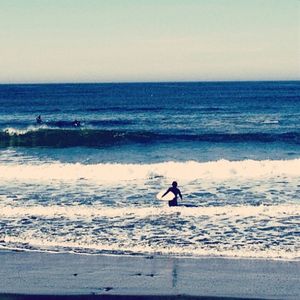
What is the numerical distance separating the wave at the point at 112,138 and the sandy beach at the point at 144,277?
23.4m

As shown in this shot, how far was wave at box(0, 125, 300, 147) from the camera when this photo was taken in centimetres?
3569

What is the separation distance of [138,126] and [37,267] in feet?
113

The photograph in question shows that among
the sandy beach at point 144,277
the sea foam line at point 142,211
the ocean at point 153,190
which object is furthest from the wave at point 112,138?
the sandy beach at point 144,277

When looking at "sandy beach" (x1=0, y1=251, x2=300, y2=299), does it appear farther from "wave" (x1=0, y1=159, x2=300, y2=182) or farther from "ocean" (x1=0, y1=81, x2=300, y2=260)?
"wave" (x1=0, y1=159, x2=300, y2=182)

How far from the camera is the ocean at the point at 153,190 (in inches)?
524

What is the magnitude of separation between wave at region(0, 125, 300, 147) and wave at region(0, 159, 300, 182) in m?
8.92

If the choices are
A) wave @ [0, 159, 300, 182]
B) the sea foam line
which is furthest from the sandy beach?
wave @ [0, 159, 300, 182]

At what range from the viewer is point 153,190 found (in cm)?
2031

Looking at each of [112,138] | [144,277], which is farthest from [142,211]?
[112,138]

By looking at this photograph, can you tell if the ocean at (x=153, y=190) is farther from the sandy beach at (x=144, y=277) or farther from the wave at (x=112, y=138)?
the sandy beach at (x=144, y=277)

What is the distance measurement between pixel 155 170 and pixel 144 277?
13964mm

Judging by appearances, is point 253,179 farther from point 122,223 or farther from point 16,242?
point 16,242

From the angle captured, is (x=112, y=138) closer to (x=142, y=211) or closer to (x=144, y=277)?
(x=142, y=211)

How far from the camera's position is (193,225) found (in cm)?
1494
